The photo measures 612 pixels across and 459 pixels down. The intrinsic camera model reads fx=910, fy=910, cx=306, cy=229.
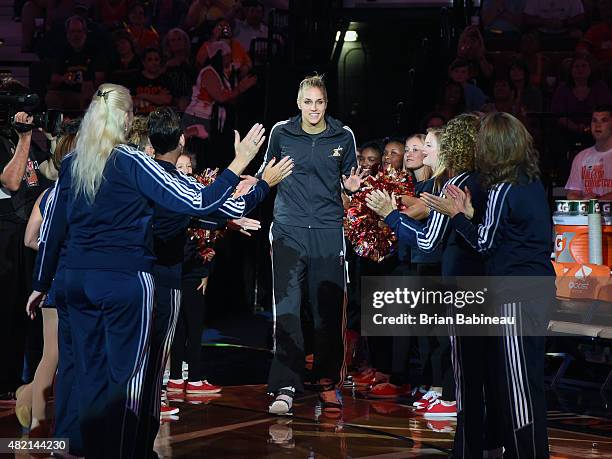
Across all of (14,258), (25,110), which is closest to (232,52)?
(14,258)

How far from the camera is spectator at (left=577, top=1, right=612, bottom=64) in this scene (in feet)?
42.4

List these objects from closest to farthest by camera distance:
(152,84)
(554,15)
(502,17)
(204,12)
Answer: (152,84) < (554,15) < (502,17) < (204,12)

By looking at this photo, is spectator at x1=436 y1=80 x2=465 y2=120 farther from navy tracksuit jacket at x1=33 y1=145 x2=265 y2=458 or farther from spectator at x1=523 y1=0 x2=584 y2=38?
navy tracksuit jacket at x1=33 y1=145 x2=265 y2=458

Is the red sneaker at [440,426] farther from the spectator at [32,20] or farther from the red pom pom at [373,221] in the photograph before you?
the spectator at [32,20]

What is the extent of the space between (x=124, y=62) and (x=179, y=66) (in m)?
0.92

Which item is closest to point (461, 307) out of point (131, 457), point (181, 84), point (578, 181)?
point (131, 457)

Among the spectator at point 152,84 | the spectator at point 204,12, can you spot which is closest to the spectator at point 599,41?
the spectator at point 204,12

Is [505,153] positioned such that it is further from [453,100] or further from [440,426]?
[453,100]

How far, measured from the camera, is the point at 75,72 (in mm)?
13867

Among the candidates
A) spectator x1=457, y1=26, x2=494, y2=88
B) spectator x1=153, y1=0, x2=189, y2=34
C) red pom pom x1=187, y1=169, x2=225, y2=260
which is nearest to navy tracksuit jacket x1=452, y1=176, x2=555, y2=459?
red pom pom x1=187, y1=169, x2=225, y2=260

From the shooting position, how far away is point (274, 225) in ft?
21.2

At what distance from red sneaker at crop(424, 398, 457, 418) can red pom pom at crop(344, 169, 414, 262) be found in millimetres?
1204

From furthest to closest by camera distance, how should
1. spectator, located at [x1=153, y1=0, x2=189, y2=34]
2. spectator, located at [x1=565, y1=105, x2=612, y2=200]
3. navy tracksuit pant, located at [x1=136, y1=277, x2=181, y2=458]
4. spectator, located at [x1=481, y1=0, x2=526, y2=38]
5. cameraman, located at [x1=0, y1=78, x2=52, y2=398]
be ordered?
1. spectator, located at [x1=153, y1=0, x2=189, y2=34]
2. spectator, located at [x1=481, y1=0, x2=526, y2=38]
3. spectator, located at [x1=565, y1=105, x2=612, y2=200]
4. cameraman, located at [x1=0, y1=78, x2=52, y2=398]
5. navy tracksuit pant, located at [x1=136, y1=277, x2=181, y2=458]

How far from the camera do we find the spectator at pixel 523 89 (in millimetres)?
12250
